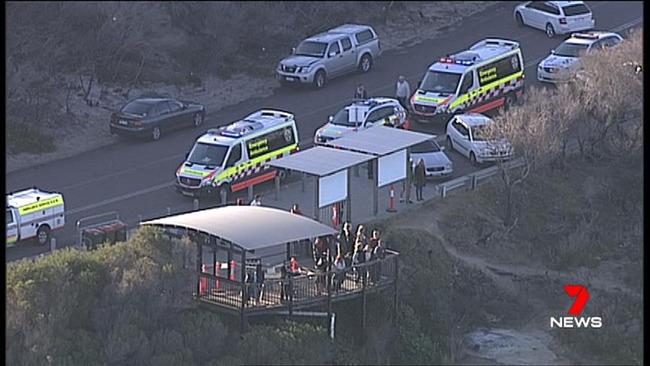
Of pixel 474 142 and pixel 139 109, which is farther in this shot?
pixel 139 109

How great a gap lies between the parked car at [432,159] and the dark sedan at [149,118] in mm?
6905

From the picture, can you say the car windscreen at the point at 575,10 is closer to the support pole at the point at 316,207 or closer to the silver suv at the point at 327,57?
the silver suv at the point at 327,57

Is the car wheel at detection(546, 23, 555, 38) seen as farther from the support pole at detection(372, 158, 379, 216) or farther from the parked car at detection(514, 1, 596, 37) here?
the support pole at detection(372, 158, 379, 216)

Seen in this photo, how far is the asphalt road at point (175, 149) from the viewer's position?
111 ft

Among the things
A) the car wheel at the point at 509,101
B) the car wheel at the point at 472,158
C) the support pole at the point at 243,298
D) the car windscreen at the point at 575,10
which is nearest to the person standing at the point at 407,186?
the car wheel at the point at 472,158

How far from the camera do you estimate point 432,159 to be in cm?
3575

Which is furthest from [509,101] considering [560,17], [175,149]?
[175,149]

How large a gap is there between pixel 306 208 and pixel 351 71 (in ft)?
40.1

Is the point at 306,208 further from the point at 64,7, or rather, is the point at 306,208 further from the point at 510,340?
the point at 64,7

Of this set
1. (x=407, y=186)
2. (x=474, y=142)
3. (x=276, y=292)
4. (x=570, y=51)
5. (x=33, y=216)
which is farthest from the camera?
(x=570, y=51)

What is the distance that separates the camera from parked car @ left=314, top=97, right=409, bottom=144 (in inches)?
1438

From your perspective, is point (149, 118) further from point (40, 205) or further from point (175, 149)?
point (40, 205)

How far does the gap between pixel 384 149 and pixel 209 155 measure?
13.4ft

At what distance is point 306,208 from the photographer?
110 feet
